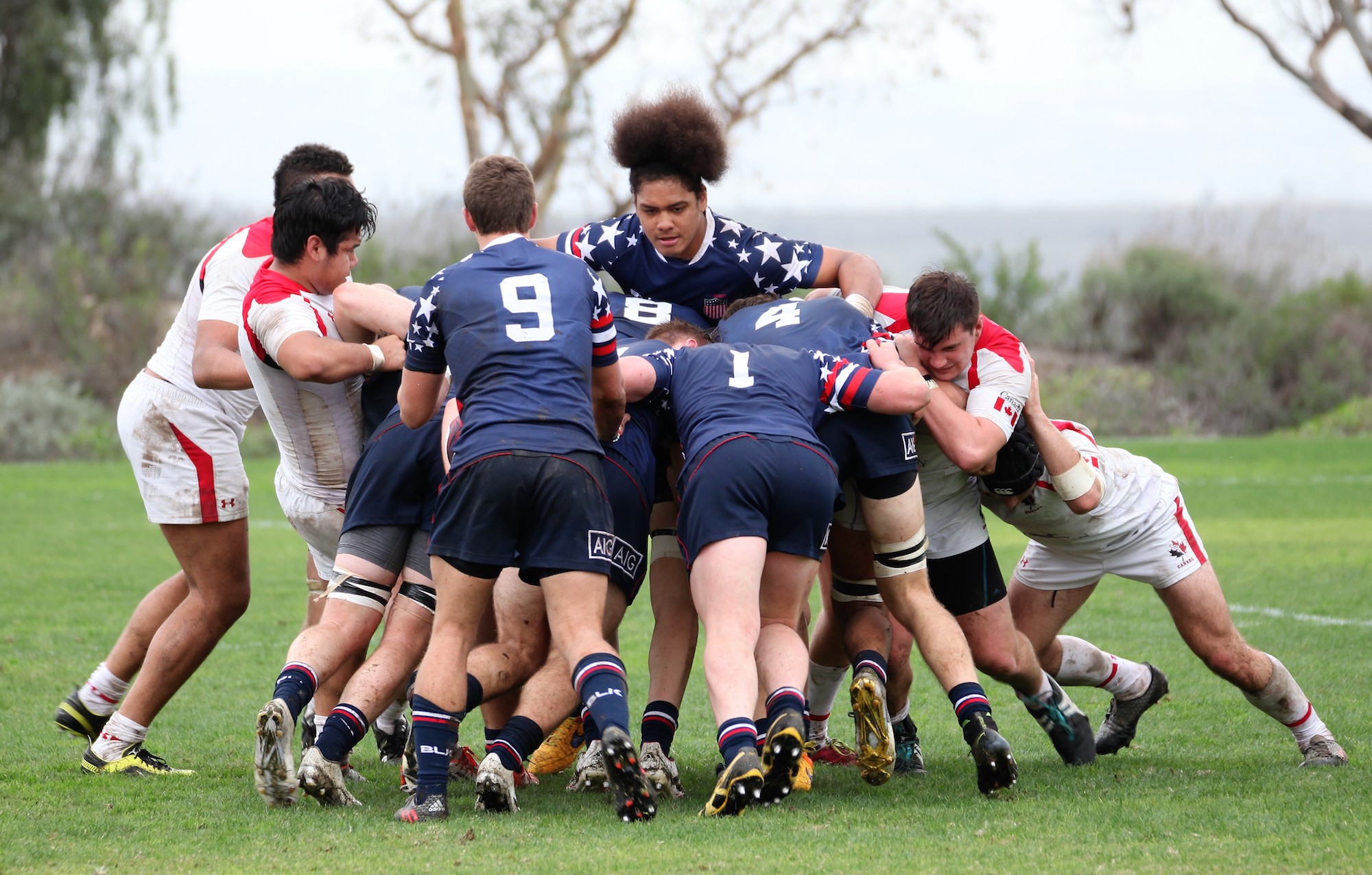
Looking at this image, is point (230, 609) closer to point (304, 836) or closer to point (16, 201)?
point (304, 836)

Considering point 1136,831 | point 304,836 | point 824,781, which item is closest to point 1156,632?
point 824,781

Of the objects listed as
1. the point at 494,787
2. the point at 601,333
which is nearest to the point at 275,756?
the point at 494,787

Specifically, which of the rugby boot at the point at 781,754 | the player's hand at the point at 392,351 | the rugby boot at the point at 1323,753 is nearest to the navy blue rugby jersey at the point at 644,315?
the player's hand at the point at 392,351

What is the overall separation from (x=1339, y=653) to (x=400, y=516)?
4.85 metres

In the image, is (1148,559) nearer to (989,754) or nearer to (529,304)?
(989,754)

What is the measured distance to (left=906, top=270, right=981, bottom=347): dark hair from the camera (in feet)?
15.0

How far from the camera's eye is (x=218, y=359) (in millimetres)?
4957

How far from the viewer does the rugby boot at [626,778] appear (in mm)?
3896

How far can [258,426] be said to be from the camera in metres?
21.0

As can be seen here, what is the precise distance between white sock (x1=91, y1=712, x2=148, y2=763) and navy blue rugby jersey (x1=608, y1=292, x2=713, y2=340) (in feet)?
7.69

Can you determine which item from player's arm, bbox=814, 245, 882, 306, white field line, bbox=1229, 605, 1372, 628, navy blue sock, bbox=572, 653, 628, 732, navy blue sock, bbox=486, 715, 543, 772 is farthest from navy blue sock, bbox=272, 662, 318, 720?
white field line, bbox=1229, 605, 1372, 628

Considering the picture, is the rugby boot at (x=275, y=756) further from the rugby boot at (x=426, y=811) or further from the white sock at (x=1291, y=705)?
the white sock at (x=1291, y=705)

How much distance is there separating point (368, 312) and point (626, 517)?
45.9 inches

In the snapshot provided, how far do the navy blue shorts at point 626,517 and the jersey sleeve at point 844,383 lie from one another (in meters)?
0.70
